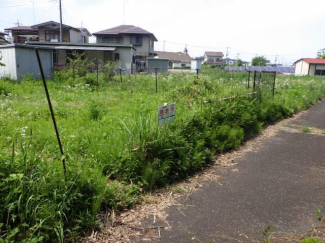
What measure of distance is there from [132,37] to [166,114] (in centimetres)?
3345

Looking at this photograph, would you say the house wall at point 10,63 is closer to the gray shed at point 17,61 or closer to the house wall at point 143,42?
the gray shed at point 17,61

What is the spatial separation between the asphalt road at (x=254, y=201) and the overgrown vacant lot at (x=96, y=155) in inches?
23.4

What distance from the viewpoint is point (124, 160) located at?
369cm

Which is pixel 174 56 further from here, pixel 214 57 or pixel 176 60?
pixel 214 57

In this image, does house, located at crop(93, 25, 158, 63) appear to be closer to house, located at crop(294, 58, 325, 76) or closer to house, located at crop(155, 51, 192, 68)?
house, located at crop(155, 51, 192, 68)

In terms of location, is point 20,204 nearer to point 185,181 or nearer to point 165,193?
point 165,193

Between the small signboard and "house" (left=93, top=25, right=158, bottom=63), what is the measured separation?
3217 cm

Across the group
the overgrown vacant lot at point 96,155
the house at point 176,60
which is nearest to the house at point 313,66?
the house at point 176,60

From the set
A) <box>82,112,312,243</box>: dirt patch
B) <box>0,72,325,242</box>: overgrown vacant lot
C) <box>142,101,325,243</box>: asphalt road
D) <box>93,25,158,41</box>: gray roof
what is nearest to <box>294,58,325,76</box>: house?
<box>93,25,158,41</box>: gray roof

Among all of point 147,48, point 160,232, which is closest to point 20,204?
point 160,232

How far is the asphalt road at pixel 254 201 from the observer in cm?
287

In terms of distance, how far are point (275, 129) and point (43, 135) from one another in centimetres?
609

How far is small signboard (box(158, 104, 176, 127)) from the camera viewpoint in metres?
4.15

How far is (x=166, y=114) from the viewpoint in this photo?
432 centimetres
